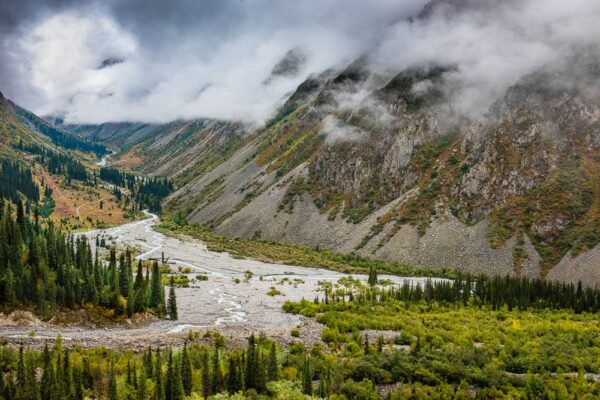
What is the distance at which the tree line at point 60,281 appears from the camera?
66.4m

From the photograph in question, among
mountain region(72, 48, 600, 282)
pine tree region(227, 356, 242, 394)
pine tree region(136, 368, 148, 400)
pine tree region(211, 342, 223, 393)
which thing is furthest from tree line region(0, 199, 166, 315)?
mountain region(72, 48, 600, 282)

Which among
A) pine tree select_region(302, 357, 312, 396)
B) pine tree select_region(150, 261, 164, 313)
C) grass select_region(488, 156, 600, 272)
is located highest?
grass select_region(488, 156, 600, 272)

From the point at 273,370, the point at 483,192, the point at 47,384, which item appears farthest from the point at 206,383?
the point at 483,192

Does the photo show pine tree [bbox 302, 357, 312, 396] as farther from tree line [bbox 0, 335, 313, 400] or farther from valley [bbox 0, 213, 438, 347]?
valley [bbox 0, 213, 438, 347]

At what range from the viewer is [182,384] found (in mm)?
40156

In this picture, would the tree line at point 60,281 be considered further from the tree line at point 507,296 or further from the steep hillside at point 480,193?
the steep hillside at point 480,193

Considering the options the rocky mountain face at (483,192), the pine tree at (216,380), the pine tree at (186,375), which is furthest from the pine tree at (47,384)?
the rocky mountain face at (483,192)

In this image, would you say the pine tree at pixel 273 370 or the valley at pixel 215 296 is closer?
the pine tree at pixel 273 370

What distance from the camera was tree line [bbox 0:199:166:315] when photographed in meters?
66.4

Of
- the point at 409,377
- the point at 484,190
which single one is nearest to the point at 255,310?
the point at 409,377

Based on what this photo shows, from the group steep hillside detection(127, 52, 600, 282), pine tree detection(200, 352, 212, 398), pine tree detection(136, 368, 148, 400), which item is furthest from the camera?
steep hillside detection(127, 52, 600, 282)

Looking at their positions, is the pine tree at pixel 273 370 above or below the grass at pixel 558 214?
below

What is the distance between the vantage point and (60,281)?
7188 centimetres

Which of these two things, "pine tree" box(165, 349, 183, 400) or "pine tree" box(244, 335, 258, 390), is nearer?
"pine tree" box(165, 349, 183, 400)
